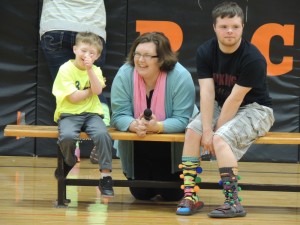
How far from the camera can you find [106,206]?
13.8 feet

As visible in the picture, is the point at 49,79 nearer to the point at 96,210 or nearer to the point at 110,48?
the point at 110,48

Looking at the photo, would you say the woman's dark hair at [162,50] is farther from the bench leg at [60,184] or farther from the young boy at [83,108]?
the bench leg at [60,184]

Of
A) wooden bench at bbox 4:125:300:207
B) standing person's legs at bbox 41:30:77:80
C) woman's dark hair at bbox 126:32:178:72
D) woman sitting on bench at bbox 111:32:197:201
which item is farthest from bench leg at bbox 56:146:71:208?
standing person's legs at bbox 41:30:77:80

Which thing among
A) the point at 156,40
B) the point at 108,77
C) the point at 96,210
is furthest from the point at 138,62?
the point at 108,77

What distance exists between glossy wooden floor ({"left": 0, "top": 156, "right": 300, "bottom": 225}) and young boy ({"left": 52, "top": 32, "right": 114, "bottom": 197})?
0.74 ft

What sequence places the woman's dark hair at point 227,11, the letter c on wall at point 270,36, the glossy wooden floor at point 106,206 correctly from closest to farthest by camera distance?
the glossy wooden floor at point 106,206 → the woman's dark hair at point 227,11 → the letter c on wall at point 270,36

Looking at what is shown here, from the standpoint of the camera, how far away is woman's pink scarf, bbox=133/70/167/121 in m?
4.23

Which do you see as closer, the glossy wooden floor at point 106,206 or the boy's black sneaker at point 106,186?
the glossy wooden floor at point 106,206

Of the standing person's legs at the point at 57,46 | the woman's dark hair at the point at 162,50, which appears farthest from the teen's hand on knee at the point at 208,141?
the standing person's legs at the point at 57,46

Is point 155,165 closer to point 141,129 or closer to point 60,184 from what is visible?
point 141,129

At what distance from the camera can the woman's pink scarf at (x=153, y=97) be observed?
166 inches

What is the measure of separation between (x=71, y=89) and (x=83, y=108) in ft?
0.47

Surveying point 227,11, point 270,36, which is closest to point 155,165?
point 227,11

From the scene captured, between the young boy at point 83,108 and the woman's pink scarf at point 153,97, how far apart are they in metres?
0.23
